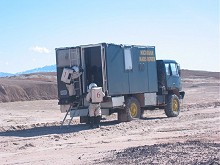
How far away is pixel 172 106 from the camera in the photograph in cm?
2508

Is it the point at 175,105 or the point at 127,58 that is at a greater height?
the point at 127,58

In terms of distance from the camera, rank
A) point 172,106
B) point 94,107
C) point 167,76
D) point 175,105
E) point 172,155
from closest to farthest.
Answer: point 172,155, point 94,107, point 167,76, point 172,106, point 175,105

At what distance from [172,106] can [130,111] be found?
11.8ft

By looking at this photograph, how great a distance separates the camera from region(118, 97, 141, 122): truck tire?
71.7ft

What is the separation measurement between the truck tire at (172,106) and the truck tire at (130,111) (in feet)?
8.06

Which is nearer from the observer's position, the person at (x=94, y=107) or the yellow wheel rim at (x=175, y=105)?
the person at (x=94, y=107)

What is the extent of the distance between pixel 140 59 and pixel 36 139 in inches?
309

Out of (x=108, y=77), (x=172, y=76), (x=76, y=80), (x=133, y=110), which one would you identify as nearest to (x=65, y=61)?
(x=76, y=80)

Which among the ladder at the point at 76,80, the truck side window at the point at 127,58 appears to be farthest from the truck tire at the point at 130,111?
the ladder at the point at 76,80

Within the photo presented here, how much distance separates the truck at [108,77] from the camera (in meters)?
20.7

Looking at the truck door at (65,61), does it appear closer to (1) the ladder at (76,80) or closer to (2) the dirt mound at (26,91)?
(1) the ladder at (76,80)

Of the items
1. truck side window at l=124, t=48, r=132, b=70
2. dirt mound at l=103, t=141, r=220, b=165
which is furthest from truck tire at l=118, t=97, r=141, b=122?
dirt mound at l=103, t=141, r=220, b=165

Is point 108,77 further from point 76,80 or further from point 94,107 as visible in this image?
point 94,107

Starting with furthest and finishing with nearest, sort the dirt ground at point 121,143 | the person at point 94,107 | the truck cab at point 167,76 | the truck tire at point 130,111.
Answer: the truck cab at point 167,76
the truck tire at point 130,111
the person at point 94,107
the dirt ground at point 121,143
